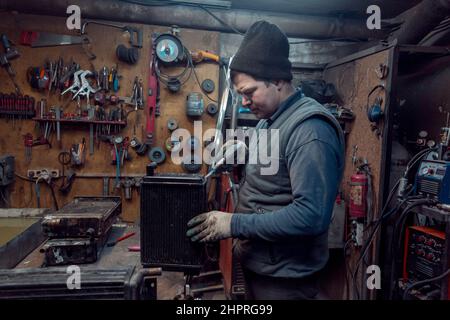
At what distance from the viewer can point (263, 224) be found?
0.93 metres

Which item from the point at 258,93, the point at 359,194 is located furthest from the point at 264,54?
the point at 359,194

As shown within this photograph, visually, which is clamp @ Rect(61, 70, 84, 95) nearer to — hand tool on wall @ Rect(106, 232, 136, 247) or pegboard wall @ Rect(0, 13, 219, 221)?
pegboard wall @ Rect(0, 13, 219, 221)

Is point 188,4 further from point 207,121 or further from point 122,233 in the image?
point 122,233

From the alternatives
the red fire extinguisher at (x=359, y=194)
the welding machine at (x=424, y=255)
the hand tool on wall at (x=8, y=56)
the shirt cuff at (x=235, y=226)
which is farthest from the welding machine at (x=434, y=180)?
the hand tool on wall at (x=8, y=56)

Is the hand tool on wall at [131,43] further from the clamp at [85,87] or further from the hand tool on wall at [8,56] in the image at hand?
the hand tool on wall at [8,56]

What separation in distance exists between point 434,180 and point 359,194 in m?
0.47

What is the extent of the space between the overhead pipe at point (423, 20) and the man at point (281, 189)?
1.55 m

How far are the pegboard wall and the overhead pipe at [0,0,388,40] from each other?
69 mm

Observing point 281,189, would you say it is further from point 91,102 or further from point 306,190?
point 91,102

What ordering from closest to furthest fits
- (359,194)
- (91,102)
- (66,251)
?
(66,251), (359,194), (91,102)

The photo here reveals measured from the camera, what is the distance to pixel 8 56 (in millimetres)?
2336

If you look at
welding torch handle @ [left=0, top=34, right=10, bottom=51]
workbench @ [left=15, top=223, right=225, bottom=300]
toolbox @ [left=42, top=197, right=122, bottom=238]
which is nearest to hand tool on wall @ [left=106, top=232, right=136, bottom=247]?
workbench @ [left=15, top=223, right=225, bottom=300]

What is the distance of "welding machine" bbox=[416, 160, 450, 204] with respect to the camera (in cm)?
163

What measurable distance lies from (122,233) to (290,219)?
0.99m
